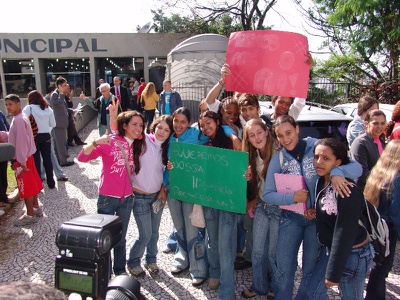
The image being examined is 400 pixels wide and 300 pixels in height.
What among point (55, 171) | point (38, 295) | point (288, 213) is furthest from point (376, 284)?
point (55, 171)

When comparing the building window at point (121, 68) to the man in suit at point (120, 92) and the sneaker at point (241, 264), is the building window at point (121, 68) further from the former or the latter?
the sneaker at point (241, 264)

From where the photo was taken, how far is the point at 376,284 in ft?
9.58

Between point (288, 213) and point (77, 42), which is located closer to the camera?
point (288, 213)

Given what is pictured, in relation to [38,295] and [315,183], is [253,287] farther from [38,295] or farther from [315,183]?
[38,295]

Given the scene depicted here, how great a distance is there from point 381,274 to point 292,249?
2.63 ft

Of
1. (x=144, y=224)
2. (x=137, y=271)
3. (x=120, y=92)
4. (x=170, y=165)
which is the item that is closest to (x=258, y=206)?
(x=170, y=165)

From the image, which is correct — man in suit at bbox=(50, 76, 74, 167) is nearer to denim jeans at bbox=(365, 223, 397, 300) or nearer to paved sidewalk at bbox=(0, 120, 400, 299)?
paved sidewalk at bbox=(0, 120, 400, 299)

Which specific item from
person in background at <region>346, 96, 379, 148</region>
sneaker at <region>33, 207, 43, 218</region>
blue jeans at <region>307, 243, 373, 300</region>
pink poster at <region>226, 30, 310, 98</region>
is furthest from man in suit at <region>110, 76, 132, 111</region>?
blue jeans at <region>307, 243, 373, 300</region>

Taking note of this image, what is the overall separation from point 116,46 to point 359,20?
1384cm

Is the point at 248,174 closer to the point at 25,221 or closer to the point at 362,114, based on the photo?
the point at 362,114

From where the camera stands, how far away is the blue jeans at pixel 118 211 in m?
3.26

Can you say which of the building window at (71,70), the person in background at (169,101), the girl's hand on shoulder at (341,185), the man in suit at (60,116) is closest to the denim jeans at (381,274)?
the girl's hand on shoulder at (341,185)

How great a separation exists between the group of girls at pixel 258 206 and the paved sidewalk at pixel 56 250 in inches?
7.5

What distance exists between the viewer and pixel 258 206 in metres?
3.09
